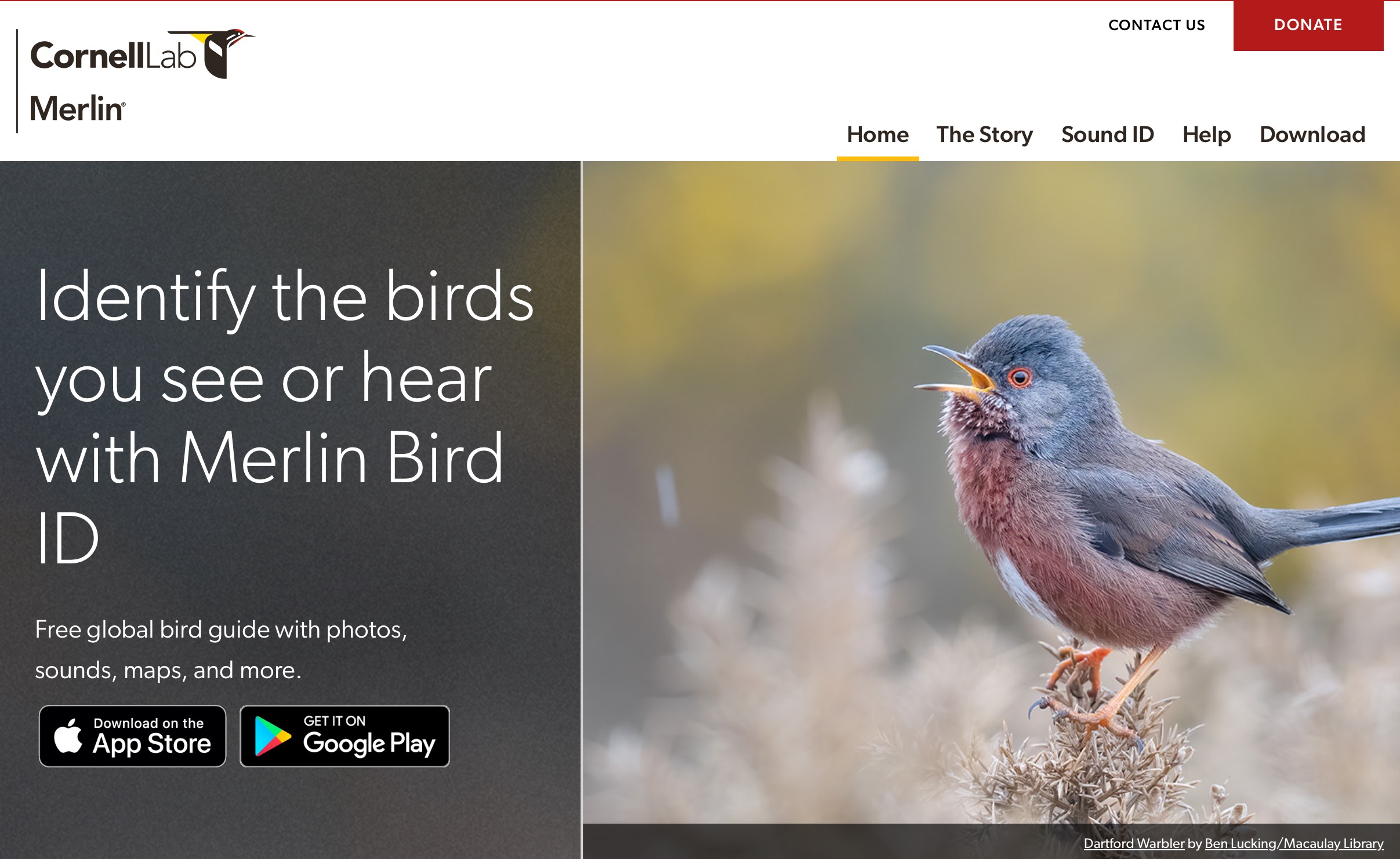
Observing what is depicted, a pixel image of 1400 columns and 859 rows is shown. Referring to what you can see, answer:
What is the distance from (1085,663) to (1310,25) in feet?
5.91

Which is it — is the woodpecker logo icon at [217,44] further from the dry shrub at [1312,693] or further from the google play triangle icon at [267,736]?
the dry shrub at [1312,693]

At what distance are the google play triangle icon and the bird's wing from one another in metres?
2.05

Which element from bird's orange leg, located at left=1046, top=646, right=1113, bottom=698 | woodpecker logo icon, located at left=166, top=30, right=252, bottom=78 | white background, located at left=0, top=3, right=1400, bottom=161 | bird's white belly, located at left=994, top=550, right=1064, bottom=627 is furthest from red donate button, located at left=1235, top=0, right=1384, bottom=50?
woodpecker logo icon, located at left=166, top=30, right=252, bottom=78

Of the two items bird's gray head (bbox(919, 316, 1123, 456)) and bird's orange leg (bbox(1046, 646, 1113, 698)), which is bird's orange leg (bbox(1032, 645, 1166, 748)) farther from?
bird's gray head (bbox(919, 316, 1123, 456))

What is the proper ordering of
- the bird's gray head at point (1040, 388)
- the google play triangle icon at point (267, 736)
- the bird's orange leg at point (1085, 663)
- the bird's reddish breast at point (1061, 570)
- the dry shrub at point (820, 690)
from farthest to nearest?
the google play triangle icon at point (267, 736), the bird's gray head at point (1040, 388), the bird's reddish breast at point (1061, 570), the bird's orange leg at point (1085, 663), the dry shrub at point (820, 690)

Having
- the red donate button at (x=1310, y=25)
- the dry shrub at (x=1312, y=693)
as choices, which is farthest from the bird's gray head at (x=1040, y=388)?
the red donate button at (x=1310, y=25)

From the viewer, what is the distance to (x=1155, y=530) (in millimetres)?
2391

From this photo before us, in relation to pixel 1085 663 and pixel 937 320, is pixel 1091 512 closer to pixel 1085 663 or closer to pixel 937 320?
pixel 1085 663

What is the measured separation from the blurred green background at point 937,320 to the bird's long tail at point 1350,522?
17 cm

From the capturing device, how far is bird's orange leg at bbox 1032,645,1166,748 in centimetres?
201

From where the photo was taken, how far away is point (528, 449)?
2.64 meters

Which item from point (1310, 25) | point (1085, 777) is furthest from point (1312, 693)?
point (1310, 25)

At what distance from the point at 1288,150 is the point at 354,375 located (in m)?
2.51

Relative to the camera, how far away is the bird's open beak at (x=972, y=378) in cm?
249
